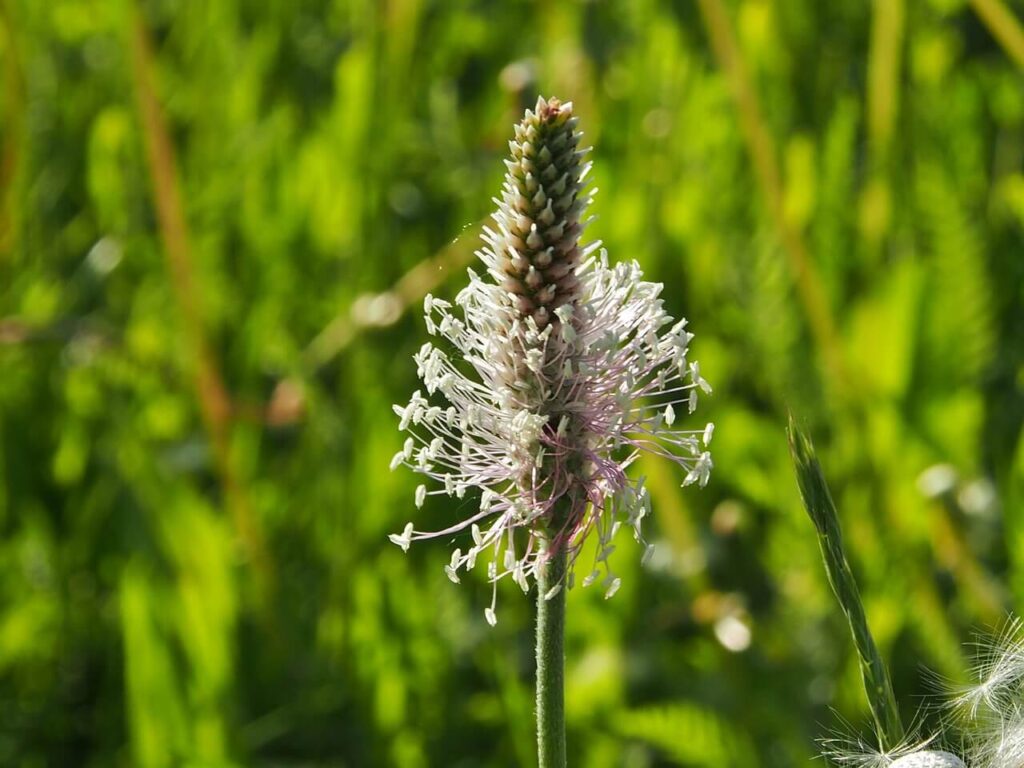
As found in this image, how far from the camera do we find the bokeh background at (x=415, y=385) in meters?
1.45

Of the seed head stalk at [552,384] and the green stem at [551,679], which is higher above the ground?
the seed head stalk at [552,384]

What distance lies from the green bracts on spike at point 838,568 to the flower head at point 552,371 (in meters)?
0.05

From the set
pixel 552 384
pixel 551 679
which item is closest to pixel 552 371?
pixel 552 384

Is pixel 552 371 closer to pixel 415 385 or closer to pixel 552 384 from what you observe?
pixel 552 384

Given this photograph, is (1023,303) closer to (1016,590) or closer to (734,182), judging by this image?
(734,182)

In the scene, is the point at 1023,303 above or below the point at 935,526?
above

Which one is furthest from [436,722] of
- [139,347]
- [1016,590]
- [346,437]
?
[139,347]

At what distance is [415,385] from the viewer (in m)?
1.83

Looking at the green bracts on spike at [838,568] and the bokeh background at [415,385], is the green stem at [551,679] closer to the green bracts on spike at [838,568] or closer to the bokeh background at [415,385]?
the green bracts on spike at [838,568]

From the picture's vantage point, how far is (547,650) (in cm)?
50

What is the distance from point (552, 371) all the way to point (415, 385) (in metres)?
1.26

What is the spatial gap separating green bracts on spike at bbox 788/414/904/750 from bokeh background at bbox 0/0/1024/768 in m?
0.74

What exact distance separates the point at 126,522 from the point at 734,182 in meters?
0.89

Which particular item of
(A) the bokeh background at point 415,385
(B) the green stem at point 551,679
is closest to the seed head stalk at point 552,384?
(B) the green stem at point 551,679
